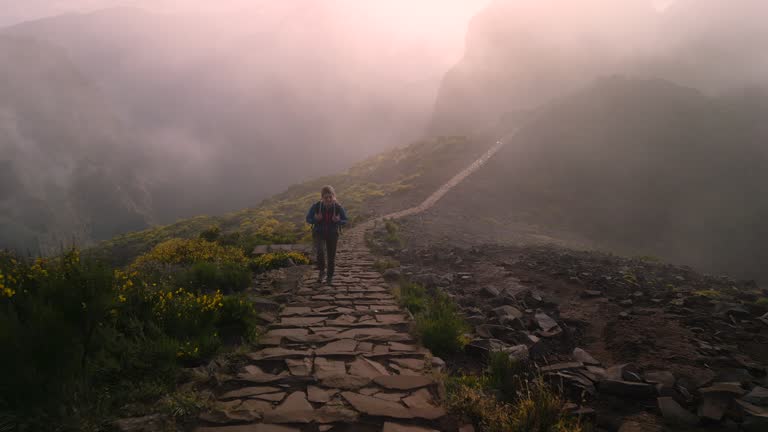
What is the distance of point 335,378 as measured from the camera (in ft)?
14.1

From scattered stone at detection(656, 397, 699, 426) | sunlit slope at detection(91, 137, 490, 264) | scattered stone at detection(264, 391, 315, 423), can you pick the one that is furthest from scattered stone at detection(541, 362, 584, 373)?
sunlit slope at detection(91, 137, 490, 264)

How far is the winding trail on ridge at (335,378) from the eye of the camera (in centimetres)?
343

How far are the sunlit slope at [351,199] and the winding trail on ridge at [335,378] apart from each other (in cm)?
882

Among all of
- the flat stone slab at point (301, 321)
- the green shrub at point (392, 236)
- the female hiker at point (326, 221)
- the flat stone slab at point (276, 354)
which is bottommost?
the flat stone slab at point (276, 354)

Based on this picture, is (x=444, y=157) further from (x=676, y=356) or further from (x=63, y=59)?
(x=63, y=59)

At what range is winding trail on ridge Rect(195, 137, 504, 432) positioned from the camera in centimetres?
343

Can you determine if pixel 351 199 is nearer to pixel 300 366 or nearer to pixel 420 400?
pixel 300 366

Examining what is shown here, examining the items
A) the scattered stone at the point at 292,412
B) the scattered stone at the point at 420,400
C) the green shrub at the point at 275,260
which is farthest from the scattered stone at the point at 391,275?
the scattered stone at the point at 292,412

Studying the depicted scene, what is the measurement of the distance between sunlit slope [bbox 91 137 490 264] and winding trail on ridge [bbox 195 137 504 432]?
882 cm

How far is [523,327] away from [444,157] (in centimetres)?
4537

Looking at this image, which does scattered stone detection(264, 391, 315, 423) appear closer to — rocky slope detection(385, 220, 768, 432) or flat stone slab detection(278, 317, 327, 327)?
rocky slope detection(385, 220, 768, 432)

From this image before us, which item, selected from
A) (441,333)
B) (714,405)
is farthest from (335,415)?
(714,405)

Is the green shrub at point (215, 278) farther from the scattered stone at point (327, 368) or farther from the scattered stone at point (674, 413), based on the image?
the scattered stone at point (674, 413)

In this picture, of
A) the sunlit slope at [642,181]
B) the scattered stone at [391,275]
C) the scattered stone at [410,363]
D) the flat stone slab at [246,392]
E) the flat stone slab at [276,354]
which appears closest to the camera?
the flat stone slab at [246,392]
